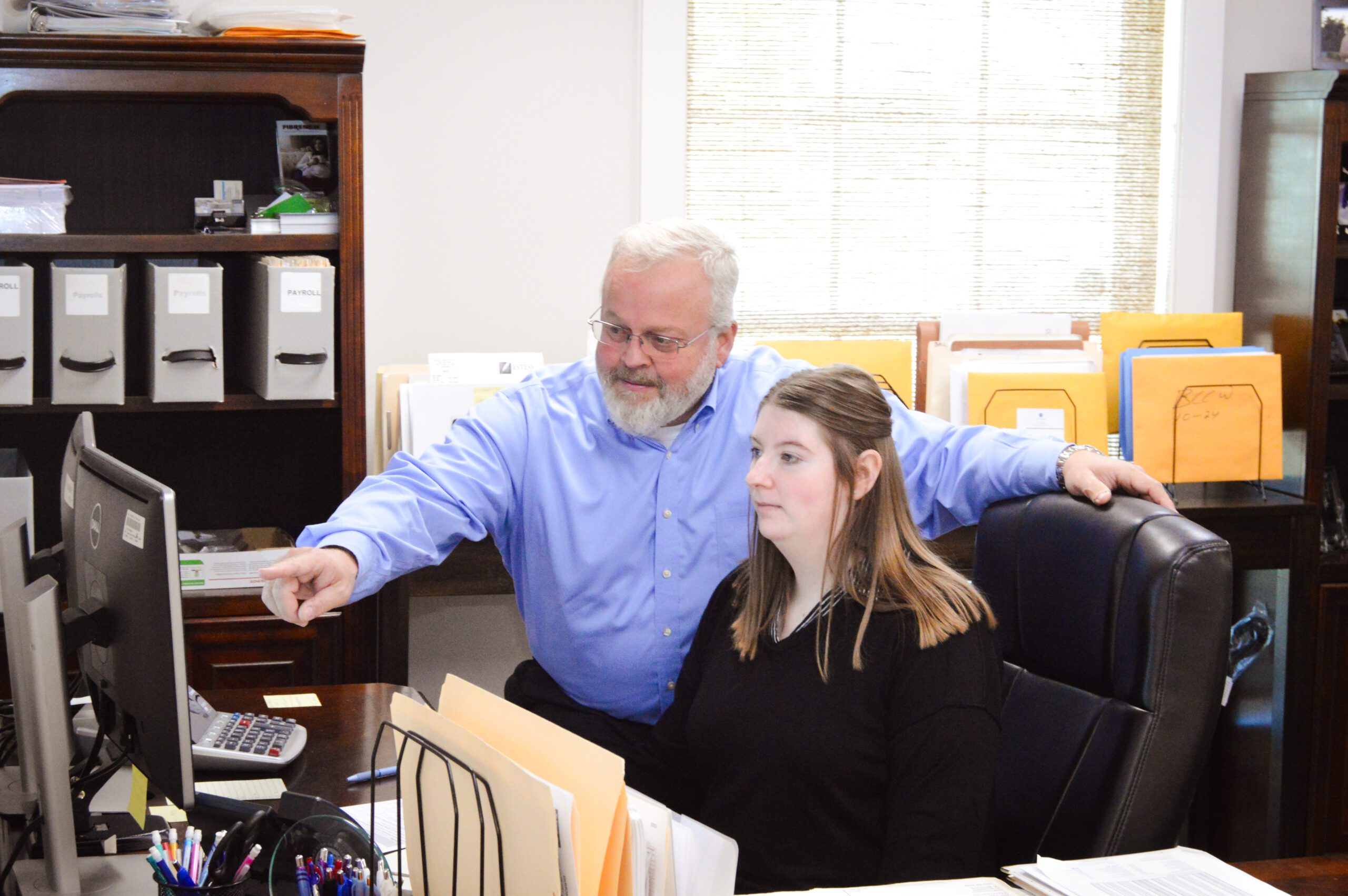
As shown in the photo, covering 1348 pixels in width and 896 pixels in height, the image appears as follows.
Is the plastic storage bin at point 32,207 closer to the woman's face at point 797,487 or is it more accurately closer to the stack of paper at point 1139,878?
the woman's face at point 797,487

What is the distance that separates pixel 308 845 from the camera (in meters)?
1.14

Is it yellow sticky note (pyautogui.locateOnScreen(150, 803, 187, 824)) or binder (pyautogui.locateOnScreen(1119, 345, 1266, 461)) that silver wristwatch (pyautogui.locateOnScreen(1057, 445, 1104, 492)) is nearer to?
yellow sticky note (pyautogui.locateOnScreen(150, 803, 187, 824))

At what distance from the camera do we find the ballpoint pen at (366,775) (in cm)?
156

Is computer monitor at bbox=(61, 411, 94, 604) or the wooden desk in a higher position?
computer monitor at bbox=(61, 411, 94, 604)

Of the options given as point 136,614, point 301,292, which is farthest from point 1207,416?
point 136,614

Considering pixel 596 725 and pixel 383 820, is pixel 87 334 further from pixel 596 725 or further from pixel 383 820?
pixel 383 820

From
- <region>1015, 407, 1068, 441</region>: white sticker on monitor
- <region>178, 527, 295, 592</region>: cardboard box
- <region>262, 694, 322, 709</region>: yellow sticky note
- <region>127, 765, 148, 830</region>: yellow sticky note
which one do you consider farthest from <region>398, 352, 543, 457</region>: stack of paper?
<region>127, 765, 148, 830</region>: yellow sticky note

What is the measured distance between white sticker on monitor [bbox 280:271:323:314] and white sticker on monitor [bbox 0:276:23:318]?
513 millimetres

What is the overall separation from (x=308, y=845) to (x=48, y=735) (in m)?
0.29

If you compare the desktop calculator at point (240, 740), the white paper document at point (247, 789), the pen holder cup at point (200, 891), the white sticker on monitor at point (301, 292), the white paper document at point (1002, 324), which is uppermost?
the white sticker on monitor at point (301, 292)

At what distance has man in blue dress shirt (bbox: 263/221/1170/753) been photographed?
1.89 meters

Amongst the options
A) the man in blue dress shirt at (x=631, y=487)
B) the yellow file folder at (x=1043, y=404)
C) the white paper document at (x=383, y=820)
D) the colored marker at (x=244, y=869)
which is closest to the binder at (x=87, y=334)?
the man in blue dress shirt at (x=631, y=487)

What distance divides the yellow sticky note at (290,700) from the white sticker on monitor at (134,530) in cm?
65

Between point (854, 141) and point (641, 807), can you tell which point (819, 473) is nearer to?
point (641, 807)
